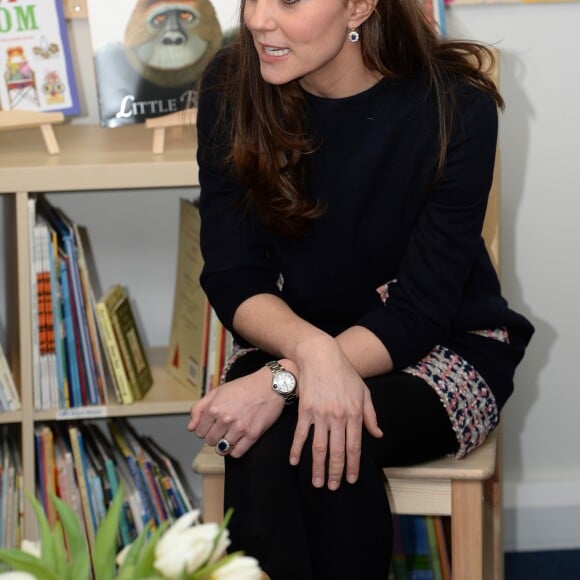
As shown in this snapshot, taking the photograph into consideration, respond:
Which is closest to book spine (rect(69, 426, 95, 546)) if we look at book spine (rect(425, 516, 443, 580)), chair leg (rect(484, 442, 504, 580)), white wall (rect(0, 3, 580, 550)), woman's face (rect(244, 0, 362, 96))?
white wall (rect(0, 3, 580, 550))

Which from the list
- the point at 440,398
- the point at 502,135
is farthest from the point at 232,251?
the point at 502,135

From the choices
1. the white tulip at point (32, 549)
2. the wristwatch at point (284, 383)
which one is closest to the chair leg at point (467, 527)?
the wristwatch at point (284, 383)

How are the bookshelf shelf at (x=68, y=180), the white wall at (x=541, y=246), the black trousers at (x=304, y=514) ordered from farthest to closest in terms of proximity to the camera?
1. the white wall at (x=541, y=246)
2. the bookshelf shelf at (x=68, y=180)
3. the black trousers at (x=304, y=514)

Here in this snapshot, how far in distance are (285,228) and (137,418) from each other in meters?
0.87

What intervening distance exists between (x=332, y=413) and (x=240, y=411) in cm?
11

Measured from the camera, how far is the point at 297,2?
1.45 metres

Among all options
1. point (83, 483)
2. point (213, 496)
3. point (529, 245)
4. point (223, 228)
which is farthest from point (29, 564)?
point (529, 245)

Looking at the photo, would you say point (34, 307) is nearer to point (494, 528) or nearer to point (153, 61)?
point (153, 61)

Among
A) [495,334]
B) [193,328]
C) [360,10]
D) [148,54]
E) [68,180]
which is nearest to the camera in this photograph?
[360,10]

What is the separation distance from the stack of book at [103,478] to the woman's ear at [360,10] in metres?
0.90

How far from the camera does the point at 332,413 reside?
141 cm

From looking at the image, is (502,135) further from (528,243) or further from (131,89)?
(131,89)

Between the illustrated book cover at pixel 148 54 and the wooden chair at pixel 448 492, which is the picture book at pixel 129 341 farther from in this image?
the wooden chair at pixel 448 492

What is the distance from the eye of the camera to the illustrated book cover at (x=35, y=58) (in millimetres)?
1938
